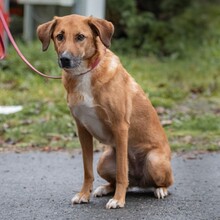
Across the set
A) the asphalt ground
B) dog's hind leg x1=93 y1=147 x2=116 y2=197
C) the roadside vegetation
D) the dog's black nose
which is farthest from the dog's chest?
the roadside vegetation

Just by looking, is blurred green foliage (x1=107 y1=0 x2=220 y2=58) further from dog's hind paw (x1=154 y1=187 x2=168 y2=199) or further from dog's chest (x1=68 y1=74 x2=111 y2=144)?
dog's chest (x1=68 y1=74 x2=111 y2=144)

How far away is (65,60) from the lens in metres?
5.08

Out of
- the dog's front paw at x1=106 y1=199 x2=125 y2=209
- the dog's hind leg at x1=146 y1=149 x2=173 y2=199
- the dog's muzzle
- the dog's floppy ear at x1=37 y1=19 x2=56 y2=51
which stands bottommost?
the dog's front paw at x1=106 y1=199 x2=125 y2=209

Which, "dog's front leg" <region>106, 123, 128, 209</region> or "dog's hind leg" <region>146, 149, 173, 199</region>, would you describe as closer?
"dog's front leg" <region>106, 123, 128, 209</region>

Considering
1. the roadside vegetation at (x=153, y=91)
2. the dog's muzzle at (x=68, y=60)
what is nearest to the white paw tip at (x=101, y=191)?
the dog's muzzle at (x=68, y=60)

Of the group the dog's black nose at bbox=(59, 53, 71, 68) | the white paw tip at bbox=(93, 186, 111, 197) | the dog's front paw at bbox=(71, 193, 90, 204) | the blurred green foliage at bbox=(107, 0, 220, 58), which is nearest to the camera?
the dog's black nose at bbox=(59, 53, 71, 68)

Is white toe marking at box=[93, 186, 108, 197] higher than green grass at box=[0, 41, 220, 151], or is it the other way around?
white toe marking at box=[93, 186, 108, 197]

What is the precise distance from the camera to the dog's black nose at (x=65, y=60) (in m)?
5.07

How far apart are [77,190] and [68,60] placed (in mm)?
1375

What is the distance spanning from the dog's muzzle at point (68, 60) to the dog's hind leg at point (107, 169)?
3.07ft

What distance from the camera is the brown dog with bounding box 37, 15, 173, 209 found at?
5207mm

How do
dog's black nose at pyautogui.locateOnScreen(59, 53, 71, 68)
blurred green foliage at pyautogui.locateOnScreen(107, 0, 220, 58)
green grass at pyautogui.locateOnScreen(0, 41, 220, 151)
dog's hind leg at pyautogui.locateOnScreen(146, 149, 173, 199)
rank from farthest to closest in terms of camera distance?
blurred green foliage at pyautogui.locateOnScreen(107, 0, 220, 58) → green grass at pyautogui.locateOnScreen(0, 41, 220, 151) → dog's hind leg at pyautogui.locateOnScreen(146, 149, 173, 199) → dog's black nose at pyautogui.locateOnScreen(59, 53, 71, 68)

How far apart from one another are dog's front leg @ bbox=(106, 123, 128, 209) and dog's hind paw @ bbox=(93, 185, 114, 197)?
0.40 metres

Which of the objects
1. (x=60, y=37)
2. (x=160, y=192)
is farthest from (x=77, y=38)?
(x=160, y=192)
